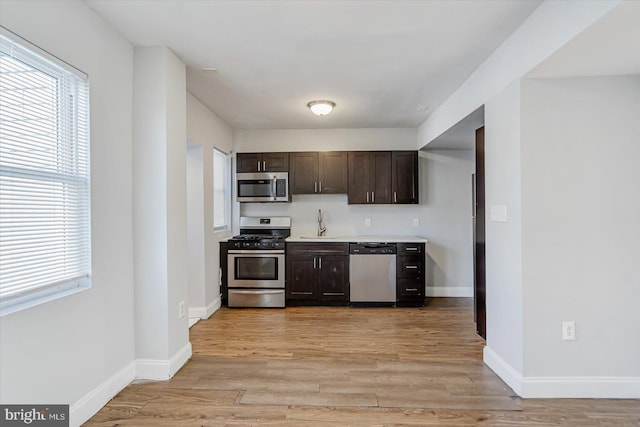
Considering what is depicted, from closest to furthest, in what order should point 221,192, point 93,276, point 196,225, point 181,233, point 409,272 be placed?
point 93,276
point 181,233
point 196,225
point 409,272
point 221,192

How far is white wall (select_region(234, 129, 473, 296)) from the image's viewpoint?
5.12m

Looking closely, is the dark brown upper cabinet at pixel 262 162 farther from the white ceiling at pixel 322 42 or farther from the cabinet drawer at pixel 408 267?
the cabinet drawer at pixel 408 267

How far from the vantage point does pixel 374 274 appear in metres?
4.55

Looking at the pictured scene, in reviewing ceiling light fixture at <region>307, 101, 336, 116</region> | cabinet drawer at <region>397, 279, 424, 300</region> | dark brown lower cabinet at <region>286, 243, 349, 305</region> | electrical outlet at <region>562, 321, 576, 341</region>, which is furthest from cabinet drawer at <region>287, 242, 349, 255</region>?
electrical outlet at <region>562, 321, 576, 341</region>

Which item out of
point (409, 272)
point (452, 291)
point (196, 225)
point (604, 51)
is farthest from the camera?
point (452, 291)

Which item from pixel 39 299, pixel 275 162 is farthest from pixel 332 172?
pixel 39 299

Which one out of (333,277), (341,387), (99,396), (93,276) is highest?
(93,276)

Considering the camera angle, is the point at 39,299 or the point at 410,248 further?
the point at 410,248

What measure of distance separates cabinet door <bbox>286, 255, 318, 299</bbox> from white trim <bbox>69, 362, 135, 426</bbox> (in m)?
2.27

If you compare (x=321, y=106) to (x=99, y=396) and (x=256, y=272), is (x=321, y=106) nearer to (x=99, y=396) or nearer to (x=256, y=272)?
(x=256, y=272)

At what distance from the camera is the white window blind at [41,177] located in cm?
163

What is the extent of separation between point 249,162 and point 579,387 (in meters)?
4.28

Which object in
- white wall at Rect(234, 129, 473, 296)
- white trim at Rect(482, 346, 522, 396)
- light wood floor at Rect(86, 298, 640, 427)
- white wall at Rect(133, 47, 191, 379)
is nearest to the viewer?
light wood floor at Rect(86, 298, 640, 427)

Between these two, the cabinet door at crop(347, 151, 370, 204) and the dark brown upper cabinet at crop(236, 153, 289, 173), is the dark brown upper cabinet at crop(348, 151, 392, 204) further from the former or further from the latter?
the dark brown upper cabinet at crop(236, 153, 289, 173)
